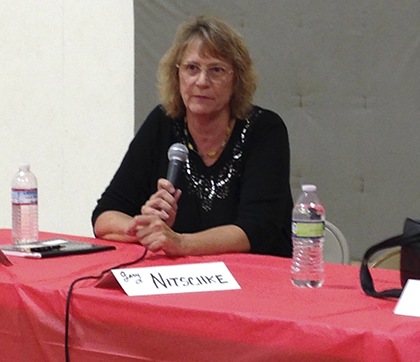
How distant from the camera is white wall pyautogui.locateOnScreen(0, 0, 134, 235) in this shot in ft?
12.0

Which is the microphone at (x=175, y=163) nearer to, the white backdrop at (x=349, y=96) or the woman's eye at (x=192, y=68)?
the woman's eye at (x=192, y=68)

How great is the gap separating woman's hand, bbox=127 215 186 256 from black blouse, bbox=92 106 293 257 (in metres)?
0.24

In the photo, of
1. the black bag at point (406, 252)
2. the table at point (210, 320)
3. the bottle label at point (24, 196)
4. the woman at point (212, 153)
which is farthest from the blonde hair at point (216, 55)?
the black bag at point (406, 252)

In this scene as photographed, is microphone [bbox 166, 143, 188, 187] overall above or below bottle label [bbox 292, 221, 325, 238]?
above

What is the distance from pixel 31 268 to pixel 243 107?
2.89ft

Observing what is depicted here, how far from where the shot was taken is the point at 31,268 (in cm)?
175

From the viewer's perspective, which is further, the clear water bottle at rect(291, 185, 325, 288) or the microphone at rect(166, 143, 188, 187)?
the microphone at rect(166, 143, 188, 187)

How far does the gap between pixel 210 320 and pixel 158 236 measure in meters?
0.57

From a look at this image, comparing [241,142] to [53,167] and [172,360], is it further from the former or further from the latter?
[53,167]

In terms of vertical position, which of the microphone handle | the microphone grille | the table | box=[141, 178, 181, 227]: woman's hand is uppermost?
the microphone grille

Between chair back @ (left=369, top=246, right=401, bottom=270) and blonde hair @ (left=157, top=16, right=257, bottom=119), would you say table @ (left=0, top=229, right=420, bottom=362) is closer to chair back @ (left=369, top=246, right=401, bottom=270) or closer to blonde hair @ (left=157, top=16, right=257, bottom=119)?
chair back @ (left=369, top=246, right=401, bottom=270)

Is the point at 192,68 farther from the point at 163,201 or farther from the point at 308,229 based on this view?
the point at 308,229

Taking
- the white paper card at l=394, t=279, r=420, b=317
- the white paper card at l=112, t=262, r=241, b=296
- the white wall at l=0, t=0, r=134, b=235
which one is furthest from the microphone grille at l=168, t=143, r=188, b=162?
the white wall at l=0, t=0, r=134, b=235

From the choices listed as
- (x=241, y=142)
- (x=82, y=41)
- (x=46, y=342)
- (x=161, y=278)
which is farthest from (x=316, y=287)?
(x=82, y=41)
